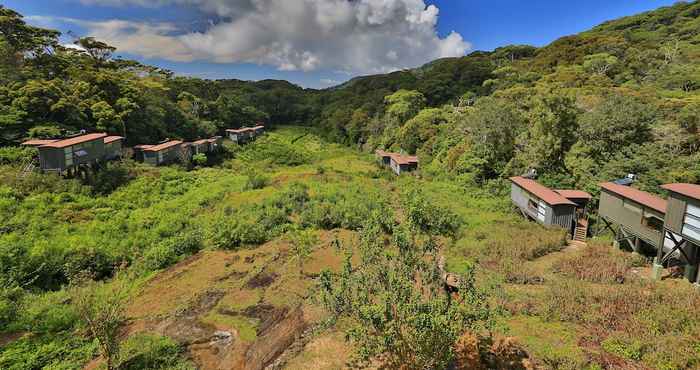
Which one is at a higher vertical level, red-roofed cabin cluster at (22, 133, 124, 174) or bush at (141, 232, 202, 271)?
red-roofed cabin cluster at (22, 133, 124, 174)

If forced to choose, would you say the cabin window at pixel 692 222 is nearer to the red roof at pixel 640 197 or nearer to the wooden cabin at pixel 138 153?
the red roof at pixel 640 197

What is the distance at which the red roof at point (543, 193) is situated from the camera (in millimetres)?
15781

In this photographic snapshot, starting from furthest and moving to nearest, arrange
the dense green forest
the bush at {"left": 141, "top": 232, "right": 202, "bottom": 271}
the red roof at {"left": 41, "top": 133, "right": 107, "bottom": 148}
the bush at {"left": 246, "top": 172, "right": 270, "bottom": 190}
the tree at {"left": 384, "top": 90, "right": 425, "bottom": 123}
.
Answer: the tree at {"left": 384, "top": 90, "right": 425, "bottom": 123} → the bush at {"left": 246, "top": 172, "right": 270, "bottom": 190} → the red roof at {"left": 41, "top": 133, "right": 107, "bottom": 148} → the dense green forest → the bush at {"left": 141, "top": 232, "right": 202, "bottom": 271}

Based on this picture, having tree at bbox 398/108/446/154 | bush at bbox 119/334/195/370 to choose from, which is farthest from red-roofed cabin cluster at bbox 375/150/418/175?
bush at bbox 119/334/195/370

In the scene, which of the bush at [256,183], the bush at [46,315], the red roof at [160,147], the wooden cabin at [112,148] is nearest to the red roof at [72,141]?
the wooden cabin at [112,148]

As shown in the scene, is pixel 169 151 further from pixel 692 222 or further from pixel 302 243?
pixel 692 222

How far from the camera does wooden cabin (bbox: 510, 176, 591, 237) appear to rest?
15.8m

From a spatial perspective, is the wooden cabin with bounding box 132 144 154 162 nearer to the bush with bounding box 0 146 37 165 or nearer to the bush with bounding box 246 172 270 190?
the bush with bounding box 0 146 37 165

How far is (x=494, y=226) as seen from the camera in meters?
17.2

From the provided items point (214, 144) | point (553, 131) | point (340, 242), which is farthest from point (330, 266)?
point (214, 144)

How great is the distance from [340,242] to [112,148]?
74.8 ft

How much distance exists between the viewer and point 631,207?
43.3 feet

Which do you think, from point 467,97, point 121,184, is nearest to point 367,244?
point 121,184

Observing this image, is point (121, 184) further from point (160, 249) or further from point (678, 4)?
point (678, 4)
